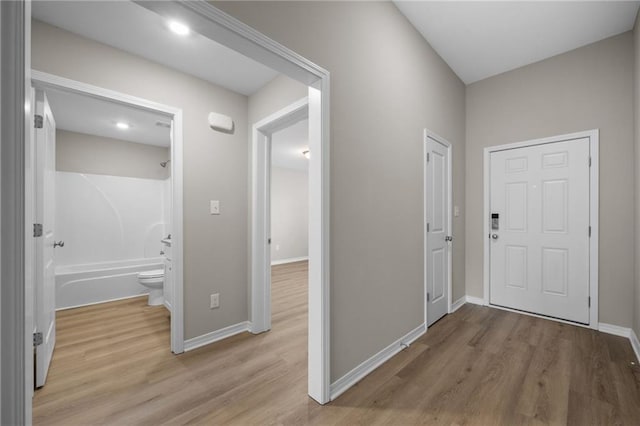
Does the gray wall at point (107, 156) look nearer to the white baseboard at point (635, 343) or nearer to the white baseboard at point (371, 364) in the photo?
the white baseboard at point (371, 364)

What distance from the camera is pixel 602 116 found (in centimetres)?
268

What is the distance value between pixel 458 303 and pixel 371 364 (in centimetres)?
190

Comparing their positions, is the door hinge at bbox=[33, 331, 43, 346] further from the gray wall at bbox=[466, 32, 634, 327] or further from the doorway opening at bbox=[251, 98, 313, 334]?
the gray wall at bbox=[466, 32, 634, 327]

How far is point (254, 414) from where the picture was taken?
1583mm

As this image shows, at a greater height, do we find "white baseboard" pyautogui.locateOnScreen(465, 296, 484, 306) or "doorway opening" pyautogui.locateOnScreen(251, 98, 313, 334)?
"doorway opening" pyautogui.locateOnScreen(251, 98, 313, 334)

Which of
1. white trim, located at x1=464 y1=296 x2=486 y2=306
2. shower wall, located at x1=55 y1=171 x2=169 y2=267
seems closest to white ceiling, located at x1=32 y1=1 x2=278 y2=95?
shower wall, located at x1=55 y1=171 x2=169 y2=267

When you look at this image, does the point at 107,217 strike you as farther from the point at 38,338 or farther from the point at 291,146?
the point at 291,146

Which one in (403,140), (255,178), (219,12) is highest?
(219,12)

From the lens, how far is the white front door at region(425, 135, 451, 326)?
2791mm

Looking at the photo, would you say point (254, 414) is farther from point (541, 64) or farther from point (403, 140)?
point (541, 64)

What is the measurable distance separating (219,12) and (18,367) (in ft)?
4.82

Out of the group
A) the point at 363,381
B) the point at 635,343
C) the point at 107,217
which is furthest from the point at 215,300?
the point at 635,343

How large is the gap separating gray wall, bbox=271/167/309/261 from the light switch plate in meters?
4.32

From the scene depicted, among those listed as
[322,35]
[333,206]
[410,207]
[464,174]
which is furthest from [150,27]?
[464,174]
